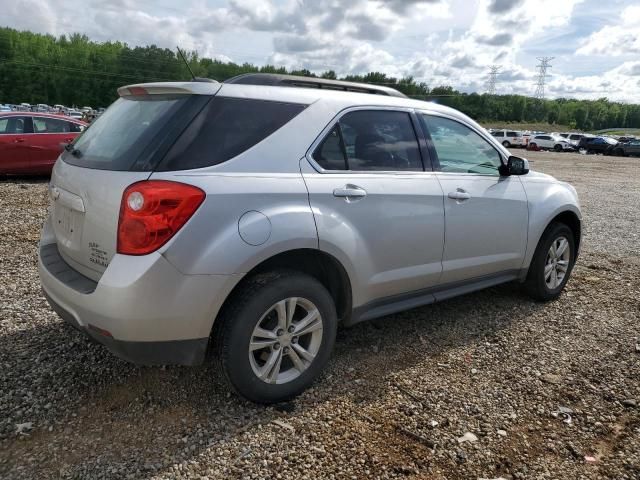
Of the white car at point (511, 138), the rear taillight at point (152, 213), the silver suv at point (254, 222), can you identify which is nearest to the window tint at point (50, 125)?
the silver suv at point (254, 222)

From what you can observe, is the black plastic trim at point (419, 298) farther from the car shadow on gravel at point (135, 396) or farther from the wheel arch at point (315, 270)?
the car shadow on gravel at point (135, 396)

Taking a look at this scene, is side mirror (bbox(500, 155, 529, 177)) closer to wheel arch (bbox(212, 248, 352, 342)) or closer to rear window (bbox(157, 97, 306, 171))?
wheel arch (bbox(212, 248, 352, 342))

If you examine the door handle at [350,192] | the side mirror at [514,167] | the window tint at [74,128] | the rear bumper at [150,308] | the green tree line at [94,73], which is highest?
the green tree line at [94,73]

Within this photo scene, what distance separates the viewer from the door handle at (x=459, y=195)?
3.63 metres

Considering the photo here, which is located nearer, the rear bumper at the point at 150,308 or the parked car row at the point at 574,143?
the rear bumper at the point at 150,308

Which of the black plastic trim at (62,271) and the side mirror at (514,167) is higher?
the side mirror at (514,167)

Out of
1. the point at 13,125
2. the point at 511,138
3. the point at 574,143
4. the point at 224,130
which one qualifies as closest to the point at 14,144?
the point at 13,125

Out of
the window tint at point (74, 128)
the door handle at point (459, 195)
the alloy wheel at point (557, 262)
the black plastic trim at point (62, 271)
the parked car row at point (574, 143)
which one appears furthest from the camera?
the parked car row at point (574, 143)

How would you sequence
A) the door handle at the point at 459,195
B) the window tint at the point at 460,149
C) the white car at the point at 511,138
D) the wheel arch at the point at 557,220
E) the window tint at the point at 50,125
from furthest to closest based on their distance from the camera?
the white car at the point at 511,138
the window tint at the point at 50,125
the wheel arch at the point at 557,220
the window tint at the point at 460,149
the door handle at the point at 459,195

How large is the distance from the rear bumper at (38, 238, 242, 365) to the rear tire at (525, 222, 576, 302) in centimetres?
311

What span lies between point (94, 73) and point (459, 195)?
109985 millimetres

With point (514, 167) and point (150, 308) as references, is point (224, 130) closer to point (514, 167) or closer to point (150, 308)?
point (150, 308)

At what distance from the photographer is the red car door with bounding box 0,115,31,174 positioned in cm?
1034

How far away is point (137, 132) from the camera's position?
2.76m
